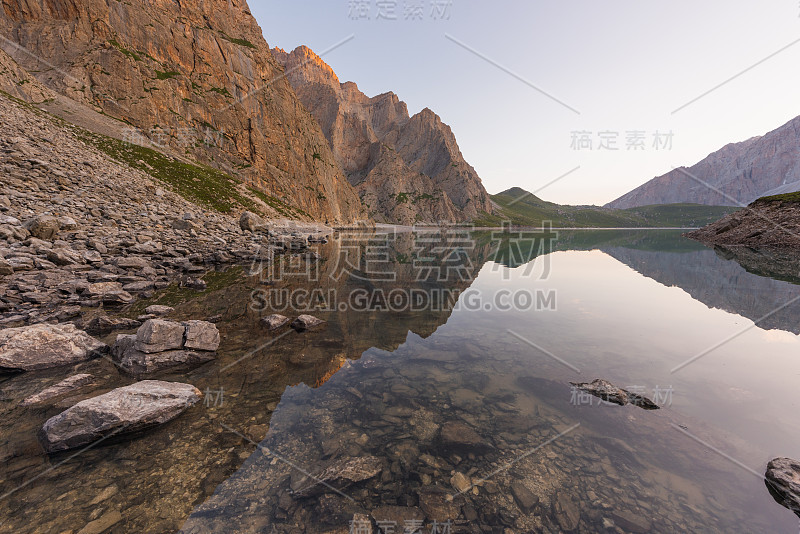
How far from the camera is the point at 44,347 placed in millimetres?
8531

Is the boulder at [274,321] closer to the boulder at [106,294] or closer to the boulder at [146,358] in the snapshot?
the boulder at [146,358]

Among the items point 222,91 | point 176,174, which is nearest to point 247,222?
point 176,174

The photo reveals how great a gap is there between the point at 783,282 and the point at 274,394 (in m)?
35.7

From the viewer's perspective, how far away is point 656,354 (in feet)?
36.8

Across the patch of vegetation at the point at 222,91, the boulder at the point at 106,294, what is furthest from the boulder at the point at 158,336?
the patch of vegetation at the point at 222,91

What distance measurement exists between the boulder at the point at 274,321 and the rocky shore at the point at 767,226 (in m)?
68.3

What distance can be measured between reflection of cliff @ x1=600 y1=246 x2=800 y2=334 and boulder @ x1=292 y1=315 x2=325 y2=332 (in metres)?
21.3

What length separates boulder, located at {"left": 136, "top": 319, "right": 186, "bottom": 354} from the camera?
29.7ft

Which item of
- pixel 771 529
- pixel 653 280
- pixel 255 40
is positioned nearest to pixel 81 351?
pixel 771 529

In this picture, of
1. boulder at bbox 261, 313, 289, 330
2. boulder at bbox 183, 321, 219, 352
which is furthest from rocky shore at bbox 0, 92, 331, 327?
boulder at bbox 261, 313, 289, 330

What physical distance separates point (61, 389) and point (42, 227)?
19.0m

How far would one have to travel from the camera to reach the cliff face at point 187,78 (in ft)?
188

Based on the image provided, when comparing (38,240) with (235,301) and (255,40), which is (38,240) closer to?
(235,301)

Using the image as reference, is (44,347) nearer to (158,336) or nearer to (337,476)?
(158,336)
